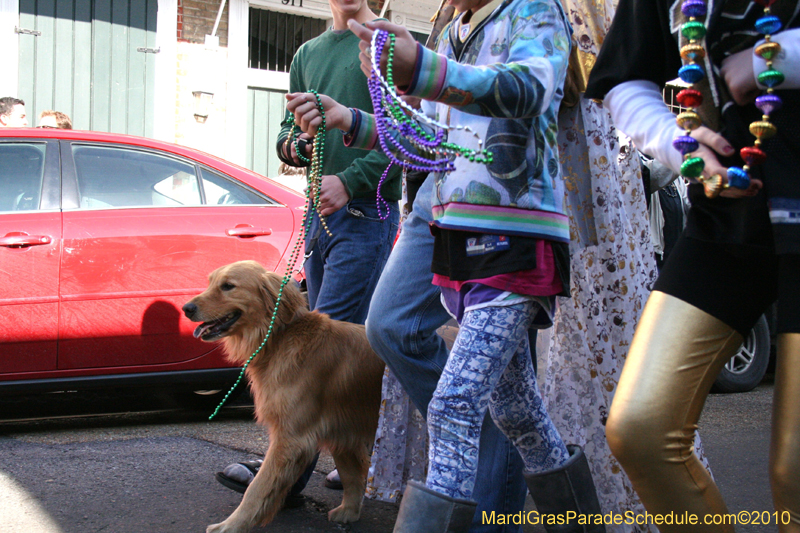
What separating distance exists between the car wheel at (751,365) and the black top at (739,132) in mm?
4622

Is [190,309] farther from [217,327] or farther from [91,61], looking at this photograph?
[91,61]

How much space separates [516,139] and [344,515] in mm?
1692

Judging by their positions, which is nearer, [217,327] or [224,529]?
[224,529]

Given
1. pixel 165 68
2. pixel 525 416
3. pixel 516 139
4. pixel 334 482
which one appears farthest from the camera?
pixel 165 68

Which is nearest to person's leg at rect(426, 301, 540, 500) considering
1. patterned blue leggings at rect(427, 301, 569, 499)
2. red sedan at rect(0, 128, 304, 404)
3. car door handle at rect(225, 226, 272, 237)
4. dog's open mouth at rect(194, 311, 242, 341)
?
patterned blue leggings at rect(427, 301, 569, 499)

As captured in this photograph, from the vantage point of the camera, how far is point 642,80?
161 centimetres

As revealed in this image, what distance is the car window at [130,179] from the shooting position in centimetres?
424

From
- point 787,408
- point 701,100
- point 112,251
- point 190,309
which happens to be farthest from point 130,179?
point 787,408

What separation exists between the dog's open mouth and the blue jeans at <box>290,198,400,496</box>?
340mm

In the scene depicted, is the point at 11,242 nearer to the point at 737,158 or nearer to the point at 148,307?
the point at 148,307

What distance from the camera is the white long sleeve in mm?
1463

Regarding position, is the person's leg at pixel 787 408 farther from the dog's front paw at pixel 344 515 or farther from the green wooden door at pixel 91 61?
the green wooden door at pixel 91 61

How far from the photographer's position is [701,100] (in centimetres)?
142

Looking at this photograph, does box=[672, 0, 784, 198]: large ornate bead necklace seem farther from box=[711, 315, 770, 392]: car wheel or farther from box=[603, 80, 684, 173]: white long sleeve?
box=[711, 315, 770, 392]: car wheel
